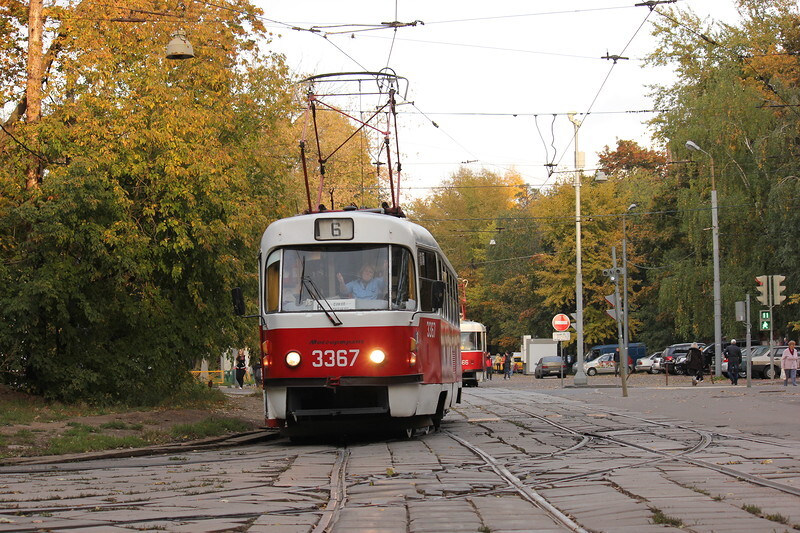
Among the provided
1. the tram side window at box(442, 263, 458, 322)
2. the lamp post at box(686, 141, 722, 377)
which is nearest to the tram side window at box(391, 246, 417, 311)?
the tram side window at box(442, 263, 458, 322)

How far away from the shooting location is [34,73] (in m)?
22.4

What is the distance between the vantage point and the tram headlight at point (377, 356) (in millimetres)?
15297

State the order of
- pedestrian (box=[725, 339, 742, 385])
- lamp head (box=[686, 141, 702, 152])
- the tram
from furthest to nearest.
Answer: the tram → lamp head (box=[686, 141, 702, 152]) → pedestrian (box=[725, 339, 742, 385])

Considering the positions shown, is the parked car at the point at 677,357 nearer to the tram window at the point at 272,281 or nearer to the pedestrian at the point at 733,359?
the pedestrian at the point at 733,359

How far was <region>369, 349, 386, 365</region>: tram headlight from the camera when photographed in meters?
15.3

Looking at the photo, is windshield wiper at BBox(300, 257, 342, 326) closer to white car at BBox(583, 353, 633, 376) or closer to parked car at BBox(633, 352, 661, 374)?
parked car at BBox(633, 352, 661, 374)

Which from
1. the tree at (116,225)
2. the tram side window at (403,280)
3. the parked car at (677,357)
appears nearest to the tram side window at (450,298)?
the tram side window at (403,280)

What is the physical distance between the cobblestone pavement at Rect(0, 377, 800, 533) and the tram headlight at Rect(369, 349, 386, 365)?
3.83ft

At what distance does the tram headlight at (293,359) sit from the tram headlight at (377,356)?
0.99 meters

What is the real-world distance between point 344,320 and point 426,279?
1739 mm

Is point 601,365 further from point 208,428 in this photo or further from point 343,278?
point 343,278

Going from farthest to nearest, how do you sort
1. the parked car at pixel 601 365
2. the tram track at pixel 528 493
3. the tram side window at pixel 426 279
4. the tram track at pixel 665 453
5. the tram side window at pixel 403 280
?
1. the parked car at pixel 601 365
2. the tram side window at pixel 426 279
3. the tram side window at pixel 403 280
4. the tram track at pixel 665 453
5. the tram track at pixel 528 493

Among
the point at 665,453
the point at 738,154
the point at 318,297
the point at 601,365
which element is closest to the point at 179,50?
the point at 318,297

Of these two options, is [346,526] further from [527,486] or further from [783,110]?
[783,110]
